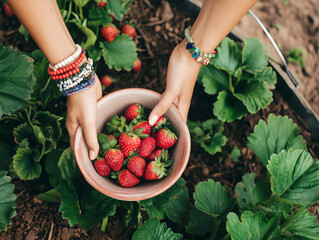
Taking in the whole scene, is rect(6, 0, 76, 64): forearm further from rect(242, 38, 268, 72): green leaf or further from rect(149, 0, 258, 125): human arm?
rect(242, 38, 268, 72): green leaf

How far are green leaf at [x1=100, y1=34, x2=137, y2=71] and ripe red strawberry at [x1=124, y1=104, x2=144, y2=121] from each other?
366 mm

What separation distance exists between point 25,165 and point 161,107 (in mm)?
570

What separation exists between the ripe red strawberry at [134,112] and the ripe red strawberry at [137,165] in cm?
16

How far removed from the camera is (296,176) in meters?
1.07

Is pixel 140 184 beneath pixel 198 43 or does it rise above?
beneath

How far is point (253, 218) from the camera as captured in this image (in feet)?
3.14

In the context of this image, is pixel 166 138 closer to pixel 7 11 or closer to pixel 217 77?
pixel 217 77

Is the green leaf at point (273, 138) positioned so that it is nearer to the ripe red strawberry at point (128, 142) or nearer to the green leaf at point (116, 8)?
the ripe red strawberry at point (128, 142)

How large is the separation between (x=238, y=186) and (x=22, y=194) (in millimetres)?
954

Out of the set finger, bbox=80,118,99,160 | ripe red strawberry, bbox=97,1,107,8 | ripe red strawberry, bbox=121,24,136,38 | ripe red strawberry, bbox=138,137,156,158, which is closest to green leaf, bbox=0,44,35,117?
finger, bbox=80,118,99,160

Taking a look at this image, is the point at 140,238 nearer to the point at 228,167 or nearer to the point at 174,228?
the point at 174,228

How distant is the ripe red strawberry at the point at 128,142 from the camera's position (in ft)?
3.21

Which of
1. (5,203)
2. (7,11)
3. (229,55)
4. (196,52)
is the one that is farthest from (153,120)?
(7,11)

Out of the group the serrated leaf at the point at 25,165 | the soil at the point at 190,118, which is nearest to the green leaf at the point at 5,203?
the serrated leaf at the point at 25,165
